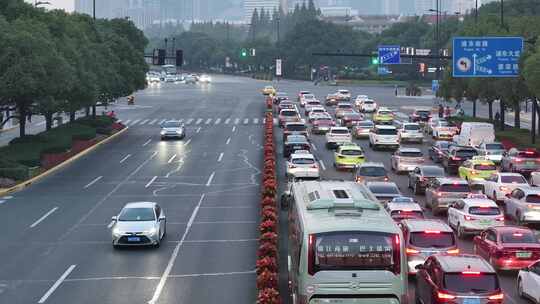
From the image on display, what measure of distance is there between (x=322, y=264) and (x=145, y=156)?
44.2 meters

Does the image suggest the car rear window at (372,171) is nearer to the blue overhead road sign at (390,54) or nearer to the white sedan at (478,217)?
the white sedan at (478,217)

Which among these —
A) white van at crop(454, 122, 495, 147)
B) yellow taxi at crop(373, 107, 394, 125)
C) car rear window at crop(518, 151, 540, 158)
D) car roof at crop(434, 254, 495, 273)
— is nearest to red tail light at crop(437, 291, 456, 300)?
car roof at crop(434, 254, 495, 273)

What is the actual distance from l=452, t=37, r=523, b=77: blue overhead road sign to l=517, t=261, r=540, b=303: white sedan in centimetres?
3804

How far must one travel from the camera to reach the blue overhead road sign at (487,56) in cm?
6109

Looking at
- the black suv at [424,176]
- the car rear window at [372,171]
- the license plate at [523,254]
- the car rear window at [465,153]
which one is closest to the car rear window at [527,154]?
the car rear window at [465,153]

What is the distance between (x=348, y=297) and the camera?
1988cm

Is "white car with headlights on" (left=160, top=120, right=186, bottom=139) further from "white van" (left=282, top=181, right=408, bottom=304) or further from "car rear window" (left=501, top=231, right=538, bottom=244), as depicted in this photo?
"white van" (left=282, top=181, right=408, bottom=304)

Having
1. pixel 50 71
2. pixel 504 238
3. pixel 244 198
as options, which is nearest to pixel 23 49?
pixel 50 71

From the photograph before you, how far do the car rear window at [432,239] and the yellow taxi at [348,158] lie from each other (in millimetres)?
26904

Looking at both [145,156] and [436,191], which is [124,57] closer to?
[145,156]

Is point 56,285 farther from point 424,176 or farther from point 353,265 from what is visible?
point 424,176

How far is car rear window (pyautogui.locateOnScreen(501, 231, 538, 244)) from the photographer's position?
27.5 metres

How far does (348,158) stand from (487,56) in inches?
531

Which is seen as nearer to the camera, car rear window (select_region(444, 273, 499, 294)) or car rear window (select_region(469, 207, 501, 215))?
car rear window (select_region(444, 273, 499, 294))
